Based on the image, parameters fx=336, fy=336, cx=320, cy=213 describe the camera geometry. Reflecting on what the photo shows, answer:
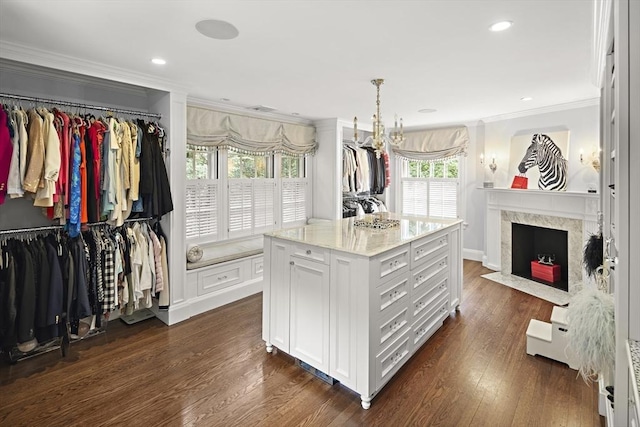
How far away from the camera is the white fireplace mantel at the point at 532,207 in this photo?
4.09m

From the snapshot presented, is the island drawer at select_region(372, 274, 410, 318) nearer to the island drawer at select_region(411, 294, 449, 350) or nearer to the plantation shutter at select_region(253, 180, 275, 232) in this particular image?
the island drawer at select_region(411, 294, 449, 350)

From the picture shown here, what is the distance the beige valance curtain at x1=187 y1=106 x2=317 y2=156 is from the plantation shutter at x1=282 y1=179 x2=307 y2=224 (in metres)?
0.48

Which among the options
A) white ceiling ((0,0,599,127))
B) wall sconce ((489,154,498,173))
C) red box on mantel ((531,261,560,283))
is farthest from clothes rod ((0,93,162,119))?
red box on mantel ((531,261,560,283))

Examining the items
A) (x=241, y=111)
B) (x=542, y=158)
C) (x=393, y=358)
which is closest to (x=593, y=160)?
(x=542, y=158)

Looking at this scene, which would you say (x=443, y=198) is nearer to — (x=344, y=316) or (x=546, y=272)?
(x=546, y=272)

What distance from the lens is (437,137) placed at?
6.01m

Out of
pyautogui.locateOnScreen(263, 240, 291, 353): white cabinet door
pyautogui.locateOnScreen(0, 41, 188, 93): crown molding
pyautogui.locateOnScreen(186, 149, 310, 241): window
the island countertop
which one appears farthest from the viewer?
pyautogui.locateOnScreen(186, 149, 310, 241): window

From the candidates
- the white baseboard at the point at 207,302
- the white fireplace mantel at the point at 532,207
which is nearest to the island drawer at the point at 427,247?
the white fireplace mantel at the point at 532,207

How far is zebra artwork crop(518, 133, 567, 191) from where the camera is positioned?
4.46m

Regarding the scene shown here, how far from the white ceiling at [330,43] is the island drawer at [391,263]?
1.46m

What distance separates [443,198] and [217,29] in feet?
16.6

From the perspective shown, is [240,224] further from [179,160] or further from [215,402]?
[215,402]

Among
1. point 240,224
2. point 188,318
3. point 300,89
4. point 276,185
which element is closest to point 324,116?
point 276,185

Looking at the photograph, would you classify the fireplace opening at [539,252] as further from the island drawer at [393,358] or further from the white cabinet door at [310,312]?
the white cabinet door at [310,312]
